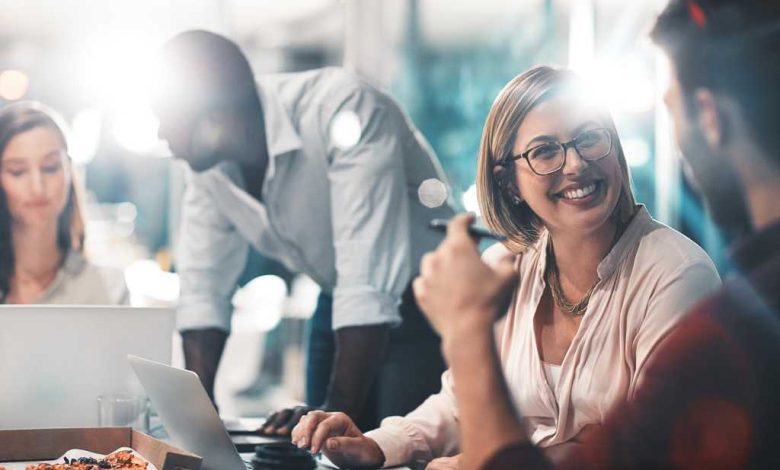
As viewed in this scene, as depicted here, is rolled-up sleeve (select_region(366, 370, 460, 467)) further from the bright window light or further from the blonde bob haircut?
the bright window light

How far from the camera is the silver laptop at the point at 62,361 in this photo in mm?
1709

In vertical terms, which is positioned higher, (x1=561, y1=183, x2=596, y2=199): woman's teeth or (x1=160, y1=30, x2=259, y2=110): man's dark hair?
(x1=160, y1=30, x2=259, y2=110): man's dark hair

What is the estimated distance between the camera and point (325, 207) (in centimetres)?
274

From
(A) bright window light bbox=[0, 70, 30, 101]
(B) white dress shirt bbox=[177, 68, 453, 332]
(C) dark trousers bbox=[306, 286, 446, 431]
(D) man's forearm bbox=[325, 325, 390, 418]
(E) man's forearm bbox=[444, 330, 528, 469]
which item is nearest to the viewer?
(E) man's forearm bbox=[444, 330, 528, 469]

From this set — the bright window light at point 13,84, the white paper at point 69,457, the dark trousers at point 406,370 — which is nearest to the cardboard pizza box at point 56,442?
the white paper at point 69,457

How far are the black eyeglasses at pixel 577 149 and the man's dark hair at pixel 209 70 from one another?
1137 mm

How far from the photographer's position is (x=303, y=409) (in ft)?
6.17

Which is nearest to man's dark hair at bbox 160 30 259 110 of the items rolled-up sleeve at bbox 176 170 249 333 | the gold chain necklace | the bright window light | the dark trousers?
rolled-up sleeve at bbox 176 170 249 333

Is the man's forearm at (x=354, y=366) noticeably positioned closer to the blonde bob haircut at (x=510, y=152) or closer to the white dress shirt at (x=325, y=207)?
the white dress shirt at (x=325, y=207)

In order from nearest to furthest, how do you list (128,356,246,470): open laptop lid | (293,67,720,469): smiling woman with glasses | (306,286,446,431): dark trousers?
(128,356,246,470): open laptop lid
(293,67,720,469): smiling woman with glasses
(306,286,446,431): dark trousers

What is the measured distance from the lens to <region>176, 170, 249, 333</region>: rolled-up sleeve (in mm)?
2672

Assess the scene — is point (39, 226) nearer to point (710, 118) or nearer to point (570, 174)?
point (570, 174)

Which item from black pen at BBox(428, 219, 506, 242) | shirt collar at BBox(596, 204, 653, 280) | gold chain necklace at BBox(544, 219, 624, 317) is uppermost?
black pen at BBox(428, 219, 506, 242)

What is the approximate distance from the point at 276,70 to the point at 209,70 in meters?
2.63
